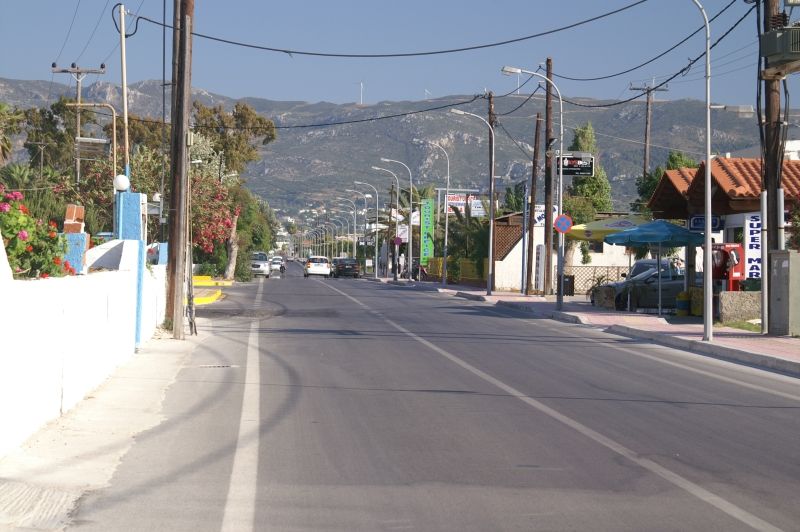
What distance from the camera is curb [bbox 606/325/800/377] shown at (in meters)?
17.1

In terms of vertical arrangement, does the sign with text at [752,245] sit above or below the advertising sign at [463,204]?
below

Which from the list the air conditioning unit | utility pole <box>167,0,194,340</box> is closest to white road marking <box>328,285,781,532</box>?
utility pole <box>167,0,194,340</box>

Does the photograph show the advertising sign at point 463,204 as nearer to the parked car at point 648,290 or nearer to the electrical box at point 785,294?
the parked car at point 648,290

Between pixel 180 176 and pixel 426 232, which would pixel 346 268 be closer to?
pixel 426 232

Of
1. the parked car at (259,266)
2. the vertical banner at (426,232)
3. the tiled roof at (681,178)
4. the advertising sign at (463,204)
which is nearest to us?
the tiled roof at (681,178)

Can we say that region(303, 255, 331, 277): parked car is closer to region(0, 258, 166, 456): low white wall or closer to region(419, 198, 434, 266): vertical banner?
region(419, 198, 434, 266): vertical banner

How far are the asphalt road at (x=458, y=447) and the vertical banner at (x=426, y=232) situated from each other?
55065mm

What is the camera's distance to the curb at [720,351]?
17078 mm

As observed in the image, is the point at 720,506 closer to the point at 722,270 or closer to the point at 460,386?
the point at 460,386

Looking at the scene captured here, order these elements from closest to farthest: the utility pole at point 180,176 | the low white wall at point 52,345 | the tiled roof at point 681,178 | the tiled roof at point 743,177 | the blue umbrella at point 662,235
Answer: the low white wall at point 52,345 < the utility pole at point 180,176 < the tiled roof at point 743,177 < the blue umbrella at point 662,235 < the tiled roof at point 681,178

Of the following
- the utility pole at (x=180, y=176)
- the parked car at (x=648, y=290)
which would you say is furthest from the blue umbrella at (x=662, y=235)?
the utility pole at (x=180, y=176)

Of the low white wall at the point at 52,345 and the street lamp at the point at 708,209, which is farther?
the street lamp at the point at 708,209

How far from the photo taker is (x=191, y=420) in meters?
10.7

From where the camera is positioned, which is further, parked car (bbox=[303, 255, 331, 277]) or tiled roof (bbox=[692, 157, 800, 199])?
parked car (bbox=[303, 255, 331, 277])
